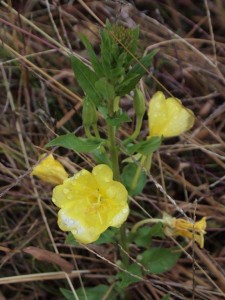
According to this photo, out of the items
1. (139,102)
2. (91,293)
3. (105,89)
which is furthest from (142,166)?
(91,293)

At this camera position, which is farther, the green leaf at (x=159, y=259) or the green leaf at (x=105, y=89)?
the green leaf at (x=159, y=259)

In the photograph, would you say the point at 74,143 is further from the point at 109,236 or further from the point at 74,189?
the point at 109,236

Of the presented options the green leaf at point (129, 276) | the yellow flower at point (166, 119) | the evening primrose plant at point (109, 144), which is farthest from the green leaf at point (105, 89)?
the green leaf at point (129, 276)

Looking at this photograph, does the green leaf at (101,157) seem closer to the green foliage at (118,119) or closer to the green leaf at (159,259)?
the green foliage at (118,119)

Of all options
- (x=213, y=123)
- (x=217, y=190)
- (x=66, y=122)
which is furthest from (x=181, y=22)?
(x=217, y=190)

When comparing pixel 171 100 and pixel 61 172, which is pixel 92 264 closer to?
pixel 61 172

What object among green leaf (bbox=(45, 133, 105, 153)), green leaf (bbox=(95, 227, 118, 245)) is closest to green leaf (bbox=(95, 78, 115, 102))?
green leaf (bbox=(45, 133, 105, 153))
